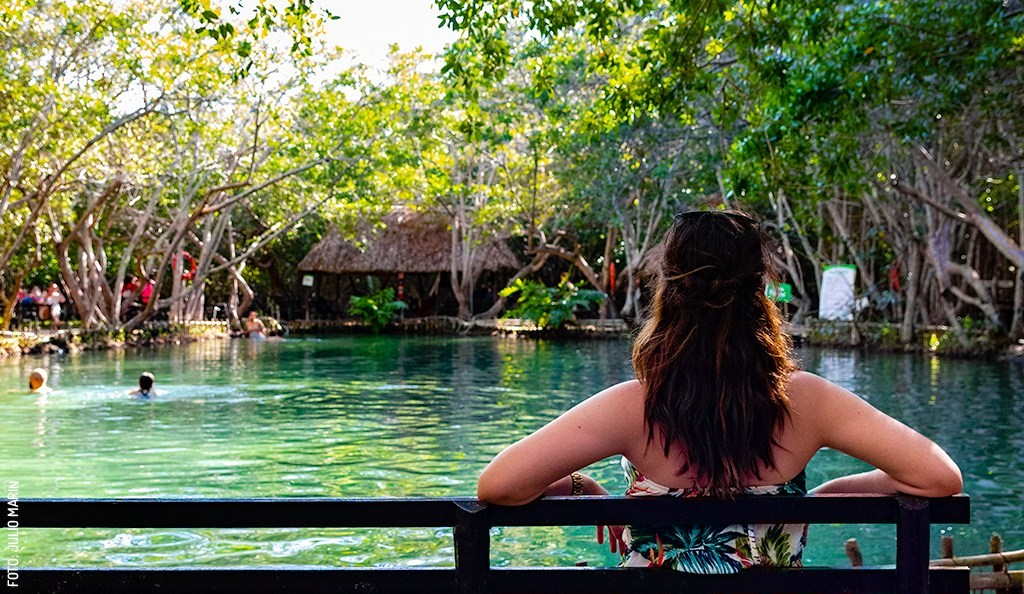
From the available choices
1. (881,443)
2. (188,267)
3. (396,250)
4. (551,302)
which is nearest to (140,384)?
(881,443)

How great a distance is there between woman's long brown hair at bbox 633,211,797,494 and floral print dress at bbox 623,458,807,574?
0.10 m

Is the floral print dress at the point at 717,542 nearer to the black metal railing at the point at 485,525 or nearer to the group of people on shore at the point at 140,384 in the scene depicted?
the black metal railing at the point at 485,525

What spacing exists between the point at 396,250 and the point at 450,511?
40.1m

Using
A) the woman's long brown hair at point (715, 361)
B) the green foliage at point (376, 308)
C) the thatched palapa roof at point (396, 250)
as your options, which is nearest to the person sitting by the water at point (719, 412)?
the woman's long brown hair at point (715, 361)

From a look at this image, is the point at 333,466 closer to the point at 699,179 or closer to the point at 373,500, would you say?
the point at 373,500

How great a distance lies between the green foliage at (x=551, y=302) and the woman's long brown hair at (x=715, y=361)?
3169cm

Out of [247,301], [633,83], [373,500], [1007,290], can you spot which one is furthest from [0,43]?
[1007,290]

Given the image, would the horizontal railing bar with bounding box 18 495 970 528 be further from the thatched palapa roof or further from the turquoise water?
the thatched palapa roof

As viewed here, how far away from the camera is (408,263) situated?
41.9m

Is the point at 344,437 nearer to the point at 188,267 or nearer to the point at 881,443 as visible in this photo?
the point at 881,443

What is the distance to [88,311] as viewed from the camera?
29062 mm

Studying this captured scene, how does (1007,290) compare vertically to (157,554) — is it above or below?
above

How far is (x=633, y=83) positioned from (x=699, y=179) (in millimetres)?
20974

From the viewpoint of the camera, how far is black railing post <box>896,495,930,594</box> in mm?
2574
